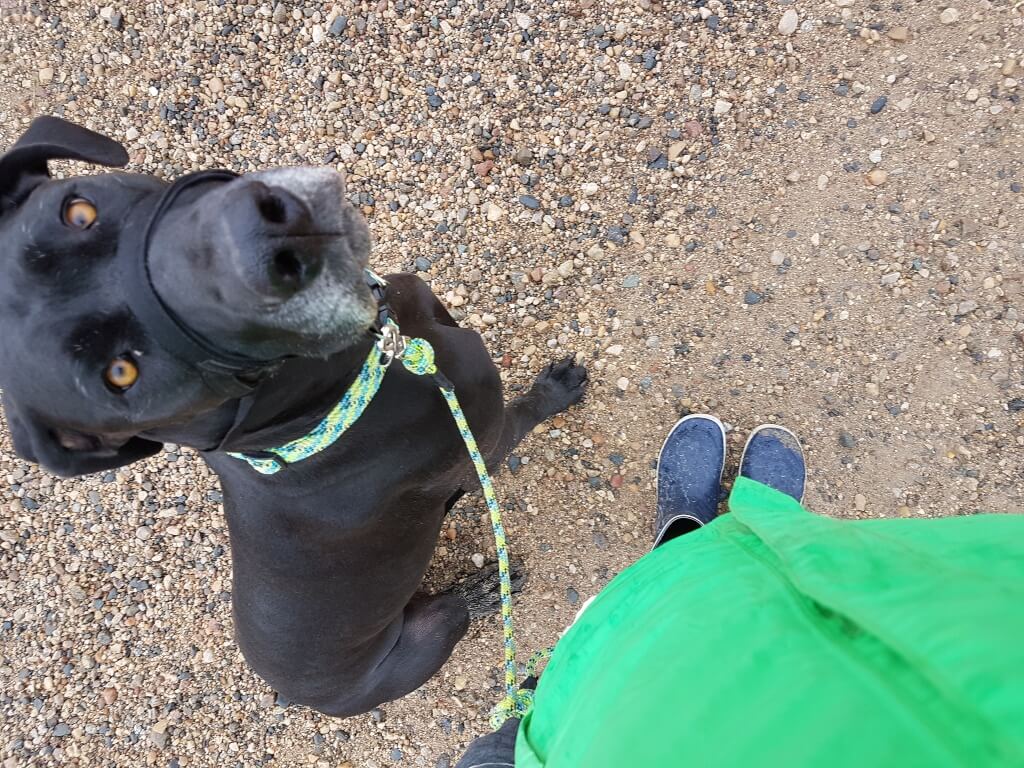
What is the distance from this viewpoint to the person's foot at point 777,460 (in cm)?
346

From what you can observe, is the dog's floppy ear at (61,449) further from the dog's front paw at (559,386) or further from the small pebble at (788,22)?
the small pebble at (788,22)

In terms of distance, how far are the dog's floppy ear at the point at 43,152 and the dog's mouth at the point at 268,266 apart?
20.6 inches

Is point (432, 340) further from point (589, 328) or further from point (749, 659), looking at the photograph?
point (749, 659)

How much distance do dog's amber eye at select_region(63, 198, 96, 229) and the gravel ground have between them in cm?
211

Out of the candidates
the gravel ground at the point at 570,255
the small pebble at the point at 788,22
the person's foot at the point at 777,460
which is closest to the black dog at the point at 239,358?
the gravel ground at the point at 570,255

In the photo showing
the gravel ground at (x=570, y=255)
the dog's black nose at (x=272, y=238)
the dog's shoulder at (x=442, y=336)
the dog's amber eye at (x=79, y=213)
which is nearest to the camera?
the dog's black nose at (x=272, y=238)

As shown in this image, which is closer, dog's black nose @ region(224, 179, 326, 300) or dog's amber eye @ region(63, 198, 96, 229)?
dog's black nose @ region(224, 179, 326, 300)

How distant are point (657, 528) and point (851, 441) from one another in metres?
1.12

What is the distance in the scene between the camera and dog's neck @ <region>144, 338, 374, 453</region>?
6.80 feet

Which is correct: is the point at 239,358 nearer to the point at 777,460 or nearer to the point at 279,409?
the point at 279,409

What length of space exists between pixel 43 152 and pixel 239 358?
3.13 feet

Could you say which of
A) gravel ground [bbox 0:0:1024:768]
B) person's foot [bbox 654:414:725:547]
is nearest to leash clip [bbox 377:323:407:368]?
gravel ground [bbox 0:0:1024:768]

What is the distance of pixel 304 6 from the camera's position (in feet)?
12.9

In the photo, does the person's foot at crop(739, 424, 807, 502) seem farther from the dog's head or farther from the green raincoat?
the dog's head
